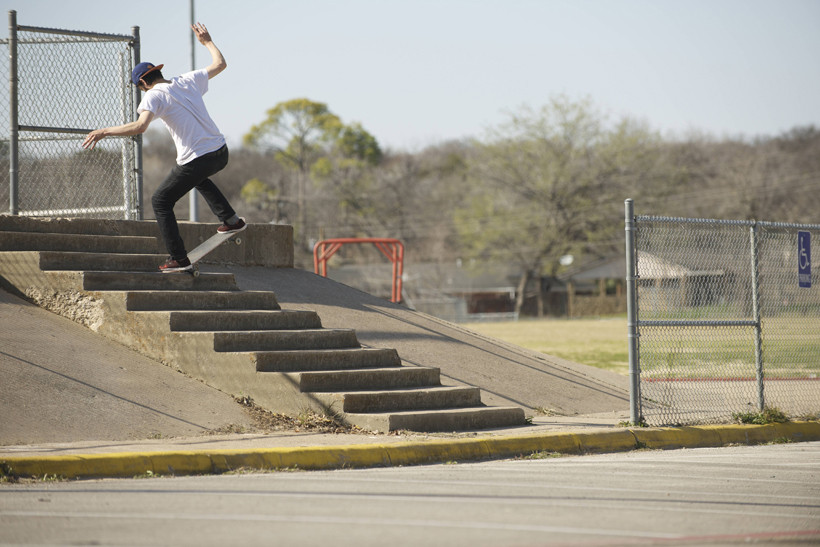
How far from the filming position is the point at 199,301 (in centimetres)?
866

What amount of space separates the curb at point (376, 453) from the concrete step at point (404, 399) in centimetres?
89

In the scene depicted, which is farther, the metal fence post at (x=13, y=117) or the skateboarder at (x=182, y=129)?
the metal fence post at (x=13, y=117)

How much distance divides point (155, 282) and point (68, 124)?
273 centimetres

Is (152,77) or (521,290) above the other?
(152,77)

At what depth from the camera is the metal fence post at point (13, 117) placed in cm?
977

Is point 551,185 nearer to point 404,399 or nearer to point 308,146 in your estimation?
point 308,146

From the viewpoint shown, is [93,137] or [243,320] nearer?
[93,137]

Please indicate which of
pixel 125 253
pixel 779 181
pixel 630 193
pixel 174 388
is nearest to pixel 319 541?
pixel 174 388

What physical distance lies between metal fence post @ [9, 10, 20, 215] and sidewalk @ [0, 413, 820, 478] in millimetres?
4617

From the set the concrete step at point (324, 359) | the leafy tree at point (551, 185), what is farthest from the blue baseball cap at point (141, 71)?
the leafy tree at point (551, 185)

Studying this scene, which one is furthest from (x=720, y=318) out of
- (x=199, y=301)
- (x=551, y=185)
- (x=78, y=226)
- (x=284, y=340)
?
(x=551, y=185)

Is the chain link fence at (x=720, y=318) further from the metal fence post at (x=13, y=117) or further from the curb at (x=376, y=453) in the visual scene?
the metal fence post at (x=13, y=117)

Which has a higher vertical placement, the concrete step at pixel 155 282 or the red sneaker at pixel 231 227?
the red sneaker at pixel 231 227

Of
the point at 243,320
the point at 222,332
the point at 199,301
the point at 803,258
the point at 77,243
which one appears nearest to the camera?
the point at 222,332
